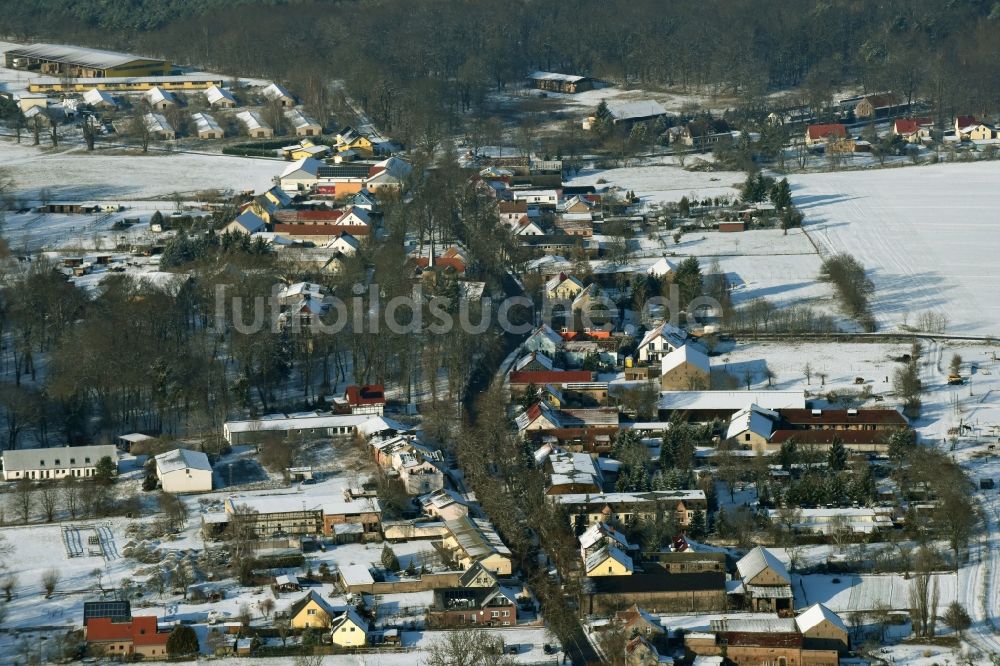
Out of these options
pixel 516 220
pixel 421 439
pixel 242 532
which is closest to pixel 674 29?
pixel 516 220

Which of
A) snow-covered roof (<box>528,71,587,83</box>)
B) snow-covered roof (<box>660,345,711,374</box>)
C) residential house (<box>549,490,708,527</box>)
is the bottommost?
residential house (<box>549,490,708,527</box>)

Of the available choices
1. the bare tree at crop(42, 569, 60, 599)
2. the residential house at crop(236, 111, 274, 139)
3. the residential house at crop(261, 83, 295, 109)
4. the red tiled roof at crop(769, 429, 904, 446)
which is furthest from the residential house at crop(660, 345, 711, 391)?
the residential house at crop(261, 83, 295, 109)

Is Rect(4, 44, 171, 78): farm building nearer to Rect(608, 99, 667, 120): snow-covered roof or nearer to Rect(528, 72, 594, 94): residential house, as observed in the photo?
Rect(528, 72, 594, 94): residential house

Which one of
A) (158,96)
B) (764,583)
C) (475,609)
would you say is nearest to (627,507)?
(764,583)

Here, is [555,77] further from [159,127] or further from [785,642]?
[785,642]

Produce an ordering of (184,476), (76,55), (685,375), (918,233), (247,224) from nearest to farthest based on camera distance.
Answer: (184,476)
(685,375)
(247,224)
(918,233)
(76,55)

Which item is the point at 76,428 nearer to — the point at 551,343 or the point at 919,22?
the point at 551,343
